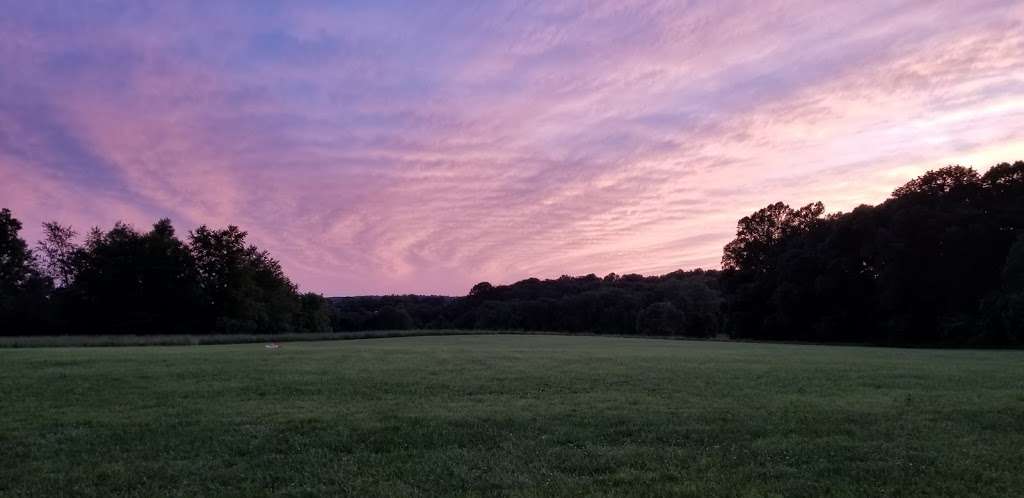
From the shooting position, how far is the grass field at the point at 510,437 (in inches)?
289

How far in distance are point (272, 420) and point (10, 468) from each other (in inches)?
144

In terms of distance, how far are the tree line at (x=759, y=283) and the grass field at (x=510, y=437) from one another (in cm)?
4101

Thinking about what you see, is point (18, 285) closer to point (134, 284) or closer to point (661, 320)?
point (134, 284)

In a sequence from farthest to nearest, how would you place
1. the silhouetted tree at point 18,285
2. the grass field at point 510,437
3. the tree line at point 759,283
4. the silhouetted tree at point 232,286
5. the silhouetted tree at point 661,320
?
the silhouetted tree at point 661,320, the silhouetted tree at point 232,286, the silhouetted tree at point 18,285, the tree line at point 759,283, the grass field at point 510,437

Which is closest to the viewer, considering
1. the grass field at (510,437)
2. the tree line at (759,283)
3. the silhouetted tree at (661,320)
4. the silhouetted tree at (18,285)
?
the grass field at (510,437)

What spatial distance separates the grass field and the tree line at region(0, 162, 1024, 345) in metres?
41.0

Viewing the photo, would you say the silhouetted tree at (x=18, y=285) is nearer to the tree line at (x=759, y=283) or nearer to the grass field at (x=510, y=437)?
the tree line at (x=759, y=283)

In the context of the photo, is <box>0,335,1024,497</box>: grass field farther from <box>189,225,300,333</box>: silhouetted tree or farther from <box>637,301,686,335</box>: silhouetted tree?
<box>637,301,686,335</box>: silhouetted tree

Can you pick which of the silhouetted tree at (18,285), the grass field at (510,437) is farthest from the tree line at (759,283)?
the grass field at (510,437)

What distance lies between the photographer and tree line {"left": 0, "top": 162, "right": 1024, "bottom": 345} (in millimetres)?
54569

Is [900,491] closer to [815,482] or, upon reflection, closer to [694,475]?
[815,482]

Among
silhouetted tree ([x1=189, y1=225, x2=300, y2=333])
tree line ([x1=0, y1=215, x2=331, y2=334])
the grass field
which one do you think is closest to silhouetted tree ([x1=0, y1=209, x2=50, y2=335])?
tree line ([x1=0, y1=215, x2=331, y2=334])

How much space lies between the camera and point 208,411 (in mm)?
12016

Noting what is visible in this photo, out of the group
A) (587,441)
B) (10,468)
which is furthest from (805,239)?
(10,468)
